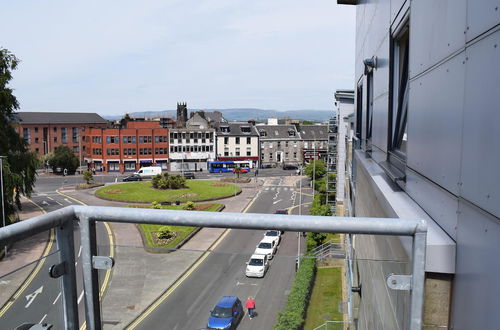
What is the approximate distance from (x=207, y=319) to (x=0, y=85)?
28.8 meters

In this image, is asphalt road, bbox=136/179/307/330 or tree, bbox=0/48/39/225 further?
tree, bbox=0/48/39/225

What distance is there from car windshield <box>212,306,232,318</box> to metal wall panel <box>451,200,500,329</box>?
1296mm

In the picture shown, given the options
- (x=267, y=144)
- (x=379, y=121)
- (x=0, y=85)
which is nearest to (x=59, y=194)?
(x=0, y=85)

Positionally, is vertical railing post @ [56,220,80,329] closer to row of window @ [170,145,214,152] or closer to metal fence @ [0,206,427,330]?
metal fence @ [0,206,427,330]

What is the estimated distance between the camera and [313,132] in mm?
74188

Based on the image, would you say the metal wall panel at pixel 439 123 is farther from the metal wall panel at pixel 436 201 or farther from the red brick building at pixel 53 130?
the red brick building at pixel 53 130

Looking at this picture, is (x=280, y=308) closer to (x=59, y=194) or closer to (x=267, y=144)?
(x=59, y=194)

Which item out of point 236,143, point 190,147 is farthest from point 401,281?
point 236,143

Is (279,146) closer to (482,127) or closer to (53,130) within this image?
(53,130)

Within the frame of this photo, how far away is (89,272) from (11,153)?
29.9 metres

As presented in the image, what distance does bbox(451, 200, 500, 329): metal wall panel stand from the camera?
229 centimetres

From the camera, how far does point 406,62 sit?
654 centimetres

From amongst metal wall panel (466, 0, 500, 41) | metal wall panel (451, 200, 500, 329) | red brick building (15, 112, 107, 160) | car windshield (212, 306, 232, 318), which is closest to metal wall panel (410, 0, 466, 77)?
metal wall panel (466, 0, 500, 41)

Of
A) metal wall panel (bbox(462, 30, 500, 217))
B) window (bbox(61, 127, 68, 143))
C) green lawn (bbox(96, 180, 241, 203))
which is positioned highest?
metal wall panel (bbox(462, 30, 500, 217))
